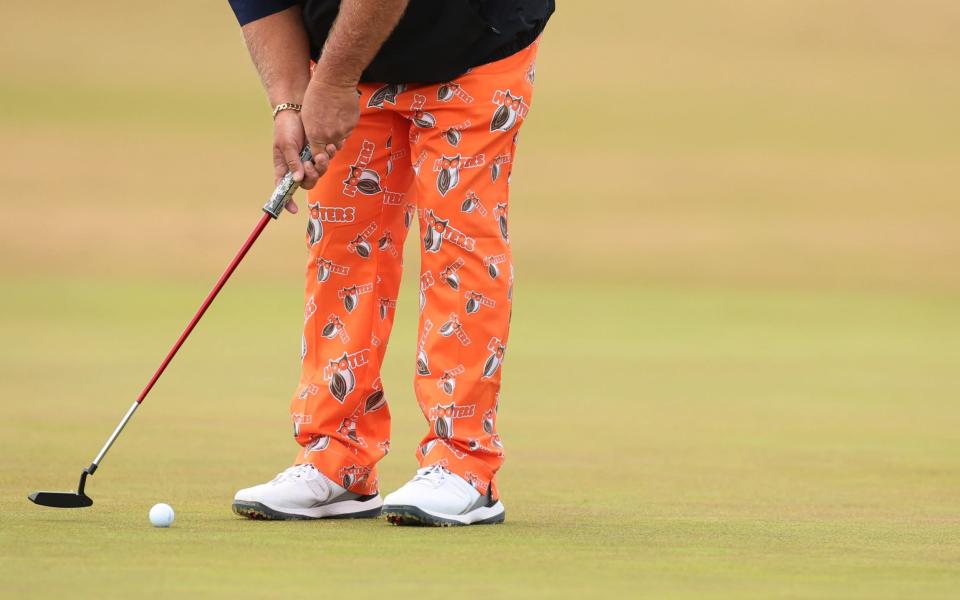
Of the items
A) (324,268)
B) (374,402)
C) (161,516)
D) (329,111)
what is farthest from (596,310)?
(161,516)

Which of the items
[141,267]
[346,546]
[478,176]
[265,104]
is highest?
[265,104]

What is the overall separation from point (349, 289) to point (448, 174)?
1.14ft

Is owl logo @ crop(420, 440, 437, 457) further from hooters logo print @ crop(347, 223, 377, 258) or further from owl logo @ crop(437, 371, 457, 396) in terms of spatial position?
hooters logo print @ crop(347, 223, 377, 258)

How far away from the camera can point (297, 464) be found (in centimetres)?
356

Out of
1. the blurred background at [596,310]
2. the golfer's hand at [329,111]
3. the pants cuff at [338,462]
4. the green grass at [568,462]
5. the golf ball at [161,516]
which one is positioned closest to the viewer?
the green grass at [568,462]

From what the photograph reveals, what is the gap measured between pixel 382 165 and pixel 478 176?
0.75 ft

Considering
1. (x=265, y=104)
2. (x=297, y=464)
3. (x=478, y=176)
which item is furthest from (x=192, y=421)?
(x=265, y=104)

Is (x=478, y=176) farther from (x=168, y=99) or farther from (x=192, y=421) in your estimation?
(x=168, y=99)

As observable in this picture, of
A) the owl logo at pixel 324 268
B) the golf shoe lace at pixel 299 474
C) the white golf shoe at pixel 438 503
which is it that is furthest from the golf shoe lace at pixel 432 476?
the owl logo at pixel 324 268

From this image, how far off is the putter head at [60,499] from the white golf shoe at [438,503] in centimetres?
59

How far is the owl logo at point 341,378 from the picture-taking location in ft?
11.7

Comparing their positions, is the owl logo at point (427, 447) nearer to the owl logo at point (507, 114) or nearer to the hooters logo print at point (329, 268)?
the hooters logo print at point (329, 268)

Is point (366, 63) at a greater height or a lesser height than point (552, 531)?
greater

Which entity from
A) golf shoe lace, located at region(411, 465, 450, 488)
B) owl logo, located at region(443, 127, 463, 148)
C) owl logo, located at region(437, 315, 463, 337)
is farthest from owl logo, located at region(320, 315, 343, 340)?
owl logo, located at region(443, 127, 463, 148)
